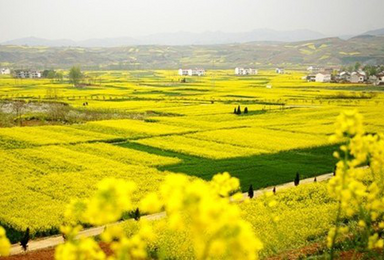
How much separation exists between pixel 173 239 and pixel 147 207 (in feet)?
55.3

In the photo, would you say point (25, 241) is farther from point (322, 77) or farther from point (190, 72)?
point (190, 72)

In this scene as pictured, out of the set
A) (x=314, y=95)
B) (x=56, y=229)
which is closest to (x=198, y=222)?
(x=56, y=229)

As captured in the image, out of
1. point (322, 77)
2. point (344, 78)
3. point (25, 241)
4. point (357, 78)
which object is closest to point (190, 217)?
point (25, 241)

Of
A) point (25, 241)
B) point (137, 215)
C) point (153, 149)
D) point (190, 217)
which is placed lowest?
point (153, 149)

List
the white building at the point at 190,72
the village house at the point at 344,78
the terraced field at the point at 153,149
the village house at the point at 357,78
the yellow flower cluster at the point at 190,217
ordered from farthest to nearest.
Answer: the white building at the point at 190,72 → the village house at the point at 344,78 → the village house at the point at 357,78 → the terraced field at the point at 153,149 → the yellow flower cluster at the point at 190,217

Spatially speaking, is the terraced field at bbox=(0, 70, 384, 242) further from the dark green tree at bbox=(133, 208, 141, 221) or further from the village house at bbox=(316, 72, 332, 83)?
the village house at bbox=(316, 72, 332, 83)

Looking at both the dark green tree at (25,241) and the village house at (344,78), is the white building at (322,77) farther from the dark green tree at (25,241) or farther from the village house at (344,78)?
the dark green tree at (25,241)

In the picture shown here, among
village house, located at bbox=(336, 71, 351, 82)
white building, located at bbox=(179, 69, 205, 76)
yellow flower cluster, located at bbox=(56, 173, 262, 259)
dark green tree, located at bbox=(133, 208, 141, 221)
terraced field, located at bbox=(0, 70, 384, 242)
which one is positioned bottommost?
white building, located at bbox=(179, 69, 205, 76)

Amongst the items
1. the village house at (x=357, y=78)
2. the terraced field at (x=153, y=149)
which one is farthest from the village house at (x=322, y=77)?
the terraced field at (x=153, y=149)

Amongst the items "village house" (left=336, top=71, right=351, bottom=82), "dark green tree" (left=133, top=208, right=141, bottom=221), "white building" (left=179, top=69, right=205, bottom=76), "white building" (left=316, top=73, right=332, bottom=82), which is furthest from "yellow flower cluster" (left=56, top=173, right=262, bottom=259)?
"white building" (left=179, top=69, right=205, bottom=76)

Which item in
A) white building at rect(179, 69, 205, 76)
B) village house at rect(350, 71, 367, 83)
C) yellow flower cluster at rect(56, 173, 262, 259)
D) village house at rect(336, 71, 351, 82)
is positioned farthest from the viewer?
white building at rect(179, 69, 205, 76)

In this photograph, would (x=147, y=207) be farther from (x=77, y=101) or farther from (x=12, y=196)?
(x=77, y=101)

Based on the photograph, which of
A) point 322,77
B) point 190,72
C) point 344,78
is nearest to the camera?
point 322,77

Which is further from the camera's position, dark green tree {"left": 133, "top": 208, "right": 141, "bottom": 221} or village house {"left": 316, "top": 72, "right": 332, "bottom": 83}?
village house {"left": 316, "top": 72, "right": 332, "bottom": 83}
